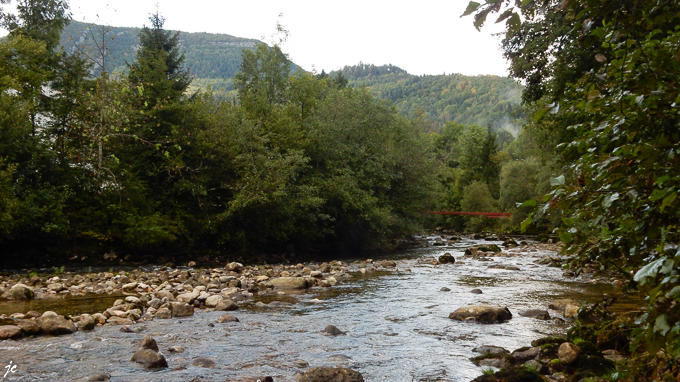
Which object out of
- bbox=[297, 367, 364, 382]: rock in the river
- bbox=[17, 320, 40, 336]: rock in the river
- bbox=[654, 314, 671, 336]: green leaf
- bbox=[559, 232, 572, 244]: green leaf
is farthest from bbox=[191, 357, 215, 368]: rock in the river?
bbox=[654, 314, 671, 336]: green leaf

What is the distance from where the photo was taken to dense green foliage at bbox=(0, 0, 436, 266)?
1888 cm

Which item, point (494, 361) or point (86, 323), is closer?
point (494, 361)

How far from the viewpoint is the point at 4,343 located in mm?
7246

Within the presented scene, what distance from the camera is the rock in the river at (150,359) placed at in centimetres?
644

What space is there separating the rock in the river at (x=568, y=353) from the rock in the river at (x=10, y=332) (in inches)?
320

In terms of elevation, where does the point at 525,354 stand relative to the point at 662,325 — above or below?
below

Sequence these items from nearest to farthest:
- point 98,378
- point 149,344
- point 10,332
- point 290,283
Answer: point 98,378
point 149,344
point 10,332
point 290,283

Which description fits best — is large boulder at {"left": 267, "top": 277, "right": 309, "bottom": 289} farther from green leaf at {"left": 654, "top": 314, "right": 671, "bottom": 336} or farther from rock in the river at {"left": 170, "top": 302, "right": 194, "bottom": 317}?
green leaf at {"left": 654, "top": 314, "right": 671, "bottom": 336}

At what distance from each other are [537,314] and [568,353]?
4129 millimetres

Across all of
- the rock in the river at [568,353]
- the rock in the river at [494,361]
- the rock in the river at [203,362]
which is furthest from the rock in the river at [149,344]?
the rock in the river at [568,353]

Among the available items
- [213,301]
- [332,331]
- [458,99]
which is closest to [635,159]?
[332,331]

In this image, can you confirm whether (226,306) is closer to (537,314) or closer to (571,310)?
(537,314)

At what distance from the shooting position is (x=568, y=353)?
604cm

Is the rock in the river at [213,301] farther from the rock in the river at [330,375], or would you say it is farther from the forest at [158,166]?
the forest at [158,166]
